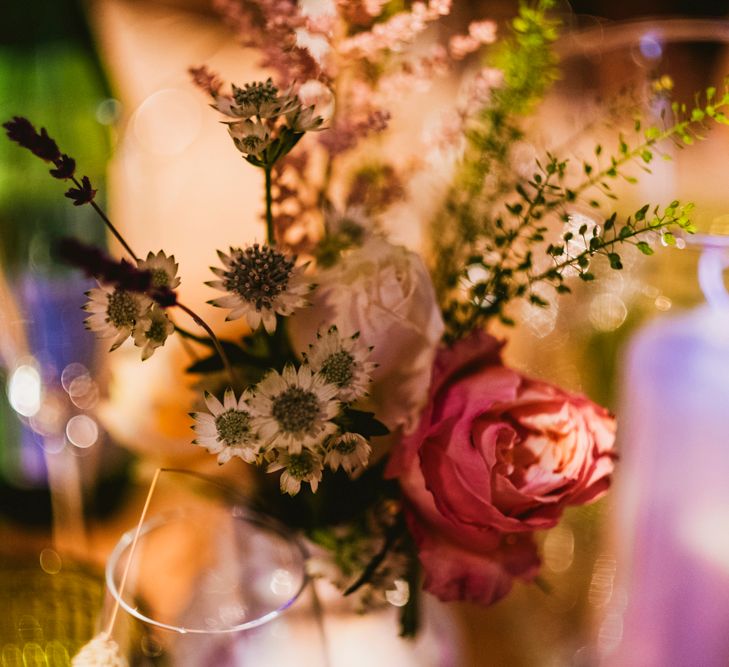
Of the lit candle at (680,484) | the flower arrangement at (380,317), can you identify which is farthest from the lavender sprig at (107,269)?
the lit candle at (680,484)

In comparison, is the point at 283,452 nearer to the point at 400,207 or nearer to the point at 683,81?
the point at 400,207

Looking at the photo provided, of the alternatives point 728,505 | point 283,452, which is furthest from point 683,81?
point 283,452

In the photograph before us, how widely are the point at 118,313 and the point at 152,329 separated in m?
0.01

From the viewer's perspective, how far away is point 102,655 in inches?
11.1

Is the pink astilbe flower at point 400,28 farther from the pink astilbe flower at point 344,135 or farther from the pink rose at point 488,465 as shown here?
the pink rose at point 488,465

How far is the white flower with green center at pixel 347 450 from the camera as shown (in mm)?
255

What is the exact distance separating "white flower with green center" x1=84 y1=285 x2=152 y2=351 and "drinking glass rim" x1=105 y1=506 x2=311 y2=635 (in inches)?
5.1

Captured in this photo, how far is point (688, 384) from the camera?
359 millimetres

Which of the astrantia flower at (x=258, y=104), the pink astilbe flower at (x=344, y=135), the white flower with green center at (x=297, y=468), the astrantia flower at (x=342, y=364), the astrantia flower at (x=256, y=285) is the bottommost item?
the white flower with green center at (x=297, y=468)

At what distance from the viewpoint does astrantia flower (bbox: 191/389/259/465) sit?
0.80 ft

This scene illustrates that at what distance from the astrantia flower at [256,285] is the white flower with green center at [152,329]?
0.02 m

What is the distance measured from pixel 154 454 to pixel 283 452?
0.20 meters

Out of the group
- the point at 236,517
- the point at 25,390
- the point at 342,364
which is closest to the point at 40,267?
the point at 25,390

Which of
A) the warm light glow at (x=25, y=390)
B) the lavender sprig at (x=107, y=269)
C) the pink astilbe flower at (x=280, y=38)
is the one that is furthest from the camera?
the warm light glow at (x=25, y=390)
